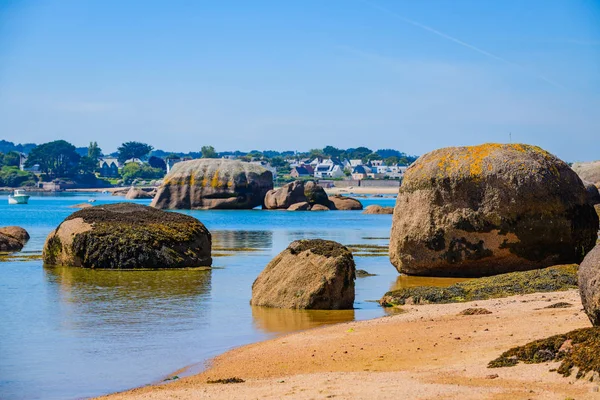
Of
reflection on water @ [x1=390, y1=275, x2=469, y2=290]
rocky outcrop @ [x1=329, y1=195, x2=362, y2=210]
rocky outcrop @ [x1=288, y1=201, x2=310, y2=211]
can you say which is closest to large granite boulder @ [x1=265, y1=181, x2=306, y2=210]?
rocky outcrop @ [x1=288, y1=201, x2=310, y2=211]

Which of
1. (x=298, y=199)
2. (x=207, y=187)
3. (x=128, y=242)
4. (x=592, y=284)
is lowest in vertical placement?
(x=128, y=242)

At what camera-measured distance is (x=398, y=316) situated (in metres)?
15.8

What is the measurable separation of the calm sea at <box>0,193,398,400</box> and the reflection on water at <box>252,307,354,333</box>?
2cm

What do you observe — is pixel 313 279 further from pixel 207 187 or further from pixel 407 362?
pixel 207 187

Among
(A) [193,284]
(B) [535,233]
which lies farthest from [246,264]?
(B) [535,233]

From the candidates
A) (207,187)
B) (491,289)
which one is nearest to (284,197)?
(207,187)

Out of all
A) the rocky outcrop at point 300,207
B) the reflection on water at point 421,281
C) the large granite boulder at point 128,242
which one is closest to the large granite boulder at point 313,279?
the reflection on water at point 421,281

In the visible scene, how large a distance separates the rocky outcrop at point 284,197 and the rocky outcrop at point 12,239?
41666 millimetres

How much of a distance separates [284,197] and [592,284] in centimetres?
6884

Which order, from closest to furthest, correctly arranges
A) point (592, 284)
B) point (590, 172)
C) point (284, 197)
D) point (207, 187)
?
point (592, 284)
point (590, 172)
point (207, 187)
point (284, 197)

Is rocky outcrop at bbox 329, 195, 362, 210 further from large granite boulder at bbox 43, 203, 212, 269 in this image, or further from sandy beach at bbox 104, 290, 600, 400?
sandy beach at bbox 104, 290, 600, 400

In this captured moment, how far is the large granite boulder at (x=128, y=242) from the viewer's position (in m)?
25.6

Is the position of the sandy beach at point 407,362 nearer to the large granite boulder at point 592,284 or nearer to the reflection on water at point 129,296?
the large granite boulder at point 592,284

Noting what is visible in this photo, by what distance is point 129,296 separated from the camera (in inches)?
792
